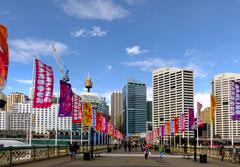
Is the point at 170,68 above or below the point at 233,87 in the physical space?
above

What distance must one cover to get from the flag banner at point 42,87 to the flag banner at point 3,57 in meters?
10.0

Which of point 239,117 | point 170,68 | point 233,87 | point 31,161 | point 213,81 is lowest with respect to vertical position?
point 31,161

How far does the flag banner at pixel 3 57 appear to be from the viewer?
2188cm

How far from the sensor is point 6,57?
74.4 feet

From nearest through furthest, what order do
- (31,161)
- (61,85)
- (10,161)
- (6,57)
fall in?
(6,57) < (10,161) < (31,161) < (61,85)

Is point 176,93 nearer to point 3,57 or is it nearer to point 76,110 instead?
point 76,110

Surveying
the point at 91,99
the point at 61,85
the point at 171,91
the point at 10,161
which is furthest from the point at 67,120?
the point at 10,161

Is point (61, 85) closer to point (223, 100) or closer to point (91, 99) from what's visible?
point (223, 100)

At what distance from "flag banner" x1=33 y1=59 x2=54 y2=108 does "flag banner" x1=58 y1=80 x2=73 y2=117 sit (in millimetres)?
5544

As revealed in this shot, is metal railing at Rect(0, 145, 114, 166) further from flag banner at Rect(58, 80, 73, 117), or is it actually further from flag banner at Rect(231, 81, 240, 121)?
flag banner at Rect(231, 81, 240, 121)

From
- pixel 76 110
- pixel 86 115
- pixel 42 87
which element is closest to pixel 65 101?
pixel 86 115

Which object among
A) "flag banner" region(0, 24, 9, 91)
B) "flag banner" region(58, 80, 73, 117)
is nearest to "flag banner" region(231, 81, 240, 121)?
"flag banner" region(58, 80, 73, 117)

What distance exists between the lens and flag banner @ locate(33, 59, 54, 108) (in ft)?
107

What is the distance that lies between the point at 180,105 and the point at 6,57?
5987 inches
